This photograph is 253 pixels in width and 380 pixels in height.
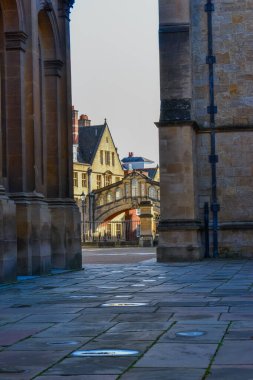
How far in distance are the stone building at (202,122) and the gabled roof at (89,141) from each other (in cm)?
7465

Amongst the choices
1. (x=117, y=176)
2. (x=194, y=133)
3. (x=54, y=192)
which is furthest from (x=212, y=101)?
(x=117, y=176)

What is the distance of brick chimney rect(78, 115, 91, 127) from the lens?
359 ft

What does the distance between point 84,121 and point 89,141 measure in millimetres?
7744

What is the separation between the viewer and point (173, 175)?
82.3ft

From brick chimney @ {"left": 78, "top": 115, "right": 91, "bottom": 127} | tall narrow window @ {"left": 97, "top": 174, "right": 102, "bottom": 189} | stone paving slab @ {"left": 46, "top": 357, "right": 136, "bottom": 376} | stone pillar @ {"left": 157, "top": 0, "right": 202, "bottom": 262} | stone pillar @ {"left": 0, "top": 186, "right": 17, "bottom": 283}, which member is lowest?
stone paving slab @ {"left": 46, "top": 357, "right": 136, "bottom": 376}

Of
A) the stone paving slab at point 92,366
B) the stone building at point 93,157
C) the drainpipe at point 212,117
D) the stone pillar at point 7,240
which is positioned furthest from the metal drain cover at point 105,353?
the stone building at point 93,157

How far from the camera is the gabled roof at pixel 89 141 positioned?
102 metres

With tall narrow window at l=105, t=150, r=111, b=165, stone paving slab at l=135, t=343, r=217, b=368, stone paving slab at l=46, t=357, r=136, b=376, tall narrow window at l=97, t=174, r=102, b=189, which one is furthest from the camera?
tall narrow window at l=105, t=150, r=111, b=165

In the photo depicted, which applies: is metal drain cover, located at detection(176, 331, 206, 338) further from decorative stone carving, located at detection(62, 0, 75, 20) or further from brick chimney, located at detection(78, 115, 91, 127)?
brick chimney, located at detection(78, 115, 91, 127)

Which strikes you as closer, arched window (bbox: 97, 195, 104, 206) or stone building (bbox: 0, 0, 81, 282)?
stone building (bbox: 0, 0, 81, 282)

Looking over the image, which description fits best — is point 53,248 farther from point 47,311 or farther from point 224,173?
point 47,311

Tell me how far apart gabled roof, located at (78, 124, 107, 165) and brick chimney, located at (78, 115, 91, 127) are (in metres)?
4.88

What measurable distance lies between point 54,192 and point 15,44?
465 centimetres

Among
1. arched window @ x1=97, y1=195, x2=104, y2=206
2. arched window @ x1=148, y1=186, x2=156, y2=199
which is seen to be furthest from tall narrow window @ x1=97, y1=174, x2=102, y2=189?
arched window @ x1=97, y1=195, x2=104, y2=206
